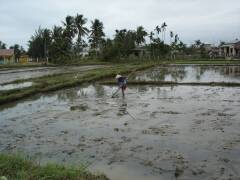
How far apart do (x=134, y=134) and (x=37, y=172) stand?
10.2ft

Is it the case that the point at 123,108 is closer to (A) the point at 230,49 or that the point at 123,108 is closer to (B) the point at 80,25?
(B) the point at 80,25

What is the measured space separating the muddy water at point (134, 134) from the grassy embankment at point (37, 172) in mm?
614

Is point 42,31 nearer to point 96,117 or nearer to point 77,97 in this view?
point 77,97

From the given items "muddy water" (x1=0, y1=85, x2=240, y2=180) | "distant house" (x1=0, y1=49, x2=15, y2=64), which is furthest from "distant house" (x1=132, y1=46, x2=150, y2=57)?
"muddy water" (x1=0, y1=85, x2=240, y2=180)

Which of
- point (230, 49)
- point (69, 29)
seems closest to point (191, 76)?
point (69, 29)

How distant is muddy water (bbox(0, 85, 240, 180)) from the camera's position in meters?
5.32

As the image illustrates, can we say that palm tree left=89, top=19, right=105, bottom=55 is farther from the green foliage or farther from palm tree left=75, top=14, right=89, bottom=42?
the green foliage

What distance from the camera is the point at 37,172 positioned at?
457cm

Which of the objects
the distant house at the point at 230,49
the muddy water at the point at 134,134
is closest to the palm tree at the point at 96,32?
the distant house at the point at 230,49

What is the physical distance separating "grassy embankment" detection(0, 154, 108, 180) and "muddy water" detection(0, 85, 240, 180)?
0.61m

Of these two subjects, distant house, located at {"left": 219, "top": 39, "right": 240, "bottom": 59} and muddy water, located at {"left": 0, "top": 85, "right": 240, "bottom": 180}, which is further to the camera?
distant house, located at {"left": 219, "top": 39, "right": 240, "bottom": 59}

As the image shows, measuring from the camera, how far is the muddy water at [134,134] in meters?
5.32

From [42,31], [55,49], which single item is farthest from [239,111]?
[42,31]

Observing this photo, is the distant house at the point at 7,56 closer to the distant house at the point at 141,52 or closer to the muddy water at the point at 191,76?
the distant house at the point at 141,52
